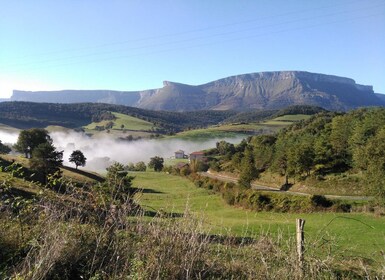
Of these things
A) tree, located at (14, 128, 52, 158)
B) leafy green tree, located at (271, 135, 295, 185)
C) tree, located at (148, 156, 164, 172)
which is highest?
tree, located at (14, 128, 52, 158)

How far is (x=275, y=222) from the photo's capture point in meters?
22.6

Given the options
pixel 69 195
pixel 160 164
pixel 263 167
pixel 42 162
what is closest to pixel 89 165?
pixel 160 164

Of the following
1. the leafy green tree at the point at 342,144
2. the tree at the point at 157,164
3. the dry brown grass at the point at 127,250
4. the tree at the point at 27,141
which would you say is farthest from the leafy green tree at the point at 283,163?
the tree at the point at 157,164

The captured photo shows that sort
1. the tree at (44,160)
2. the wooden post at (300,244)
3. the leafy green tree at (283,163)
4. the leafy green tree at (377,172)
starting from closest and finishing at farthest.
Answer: the wooden post at (300,244)
the leafy green tree at (377,172)
the tree at (44,160)
the leafy green tree at (283,163)

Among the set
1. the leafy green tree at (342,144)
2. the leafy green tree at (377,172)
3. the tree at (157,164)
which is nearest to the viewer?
the leafy green tree at (377,172)

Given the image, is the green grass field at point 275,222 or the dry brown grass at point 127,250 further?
the green grass field at point 275,222

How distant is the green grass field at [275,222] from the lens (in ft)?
19.9

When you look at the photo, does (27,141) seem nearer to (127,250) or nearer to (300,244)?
(127,250)

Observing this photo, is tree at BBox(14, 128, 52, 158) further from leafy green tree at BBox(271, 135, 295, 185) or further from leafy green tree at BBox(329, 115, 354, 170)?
leafy green tree at BBox(329, 115, 354, 170)

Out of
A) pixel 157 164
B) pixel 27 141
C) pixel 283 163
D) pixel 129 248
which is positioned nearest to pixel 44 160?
pixel 27 141

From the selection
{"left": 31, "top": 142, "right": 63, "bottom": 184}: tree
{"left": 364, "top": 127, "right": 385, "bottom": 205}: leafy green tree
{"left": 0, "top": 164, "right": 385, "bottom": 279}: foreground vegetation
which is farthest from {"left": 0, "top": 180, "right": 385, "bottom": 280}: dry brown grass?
{"left": 31, "top": 142, "right": 63, "bottom": 184}: tree

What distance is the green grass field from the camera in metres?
6.07

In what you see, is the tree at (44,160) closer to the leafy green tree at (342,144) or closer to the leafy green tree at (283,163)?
the leafy green tree at (283,163)

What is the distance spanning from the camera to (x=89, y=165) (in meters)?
174
